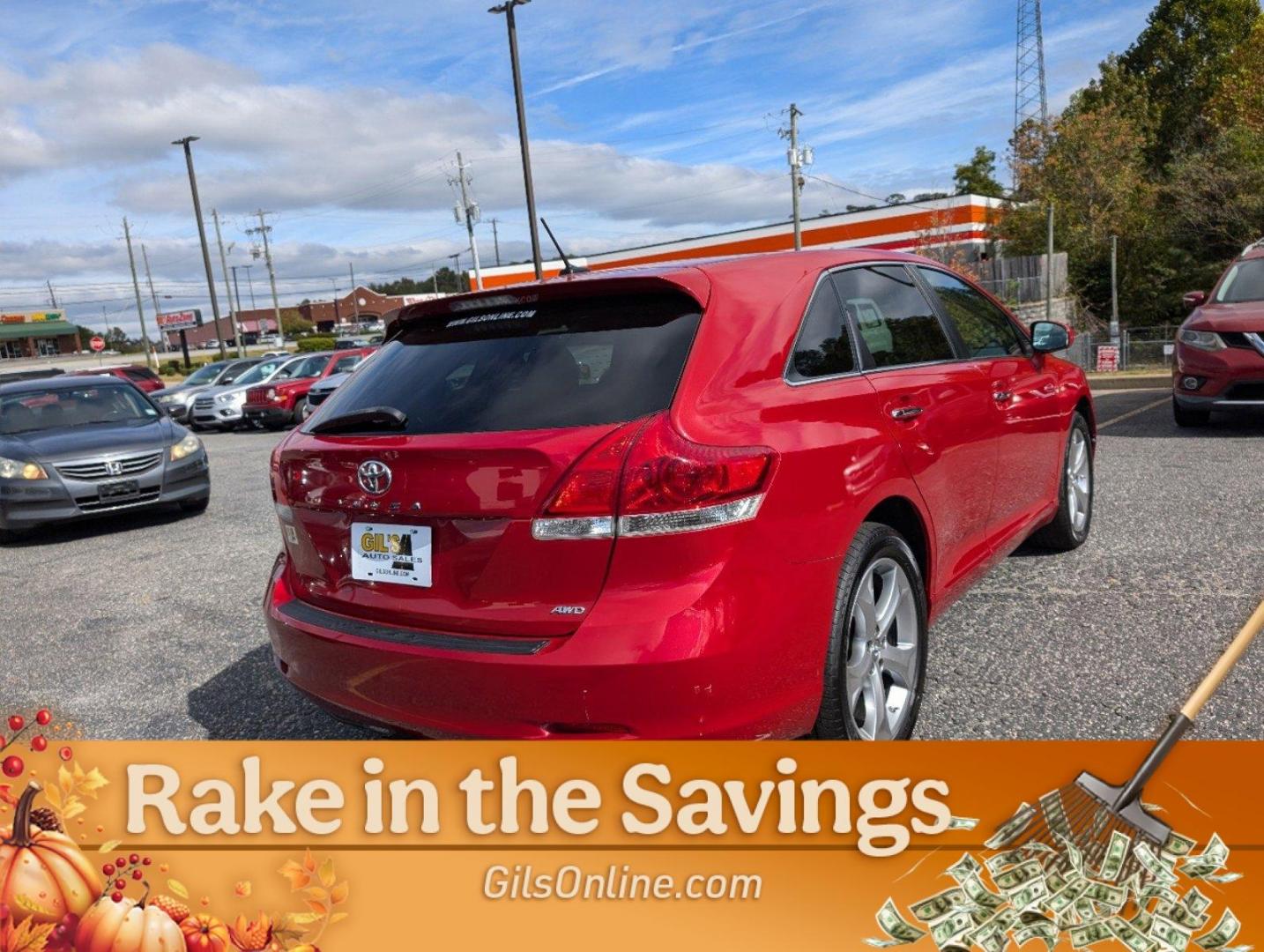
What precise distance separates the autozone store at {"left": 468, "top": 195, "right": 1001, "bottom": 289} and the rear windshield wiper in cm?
3736

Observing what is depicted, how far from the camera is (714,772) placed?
2402 mm

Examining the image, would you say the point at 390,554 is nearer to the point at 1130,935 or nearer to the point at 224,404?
the point at 1130,935

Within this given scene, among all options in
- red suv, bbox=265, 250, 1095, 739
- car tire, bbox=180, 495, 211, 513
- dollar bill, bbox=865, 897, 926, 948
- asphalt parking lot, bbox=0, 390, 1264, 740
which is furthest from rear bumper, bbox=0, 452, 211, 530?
dollar bill, bbox=865, 897, 926, 948

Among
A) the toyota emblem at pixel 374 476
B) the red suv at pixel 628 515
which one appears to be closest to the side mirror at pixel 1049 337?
the red suv at pixel 628 515

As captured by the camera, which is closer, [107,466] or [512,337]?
[512,337]

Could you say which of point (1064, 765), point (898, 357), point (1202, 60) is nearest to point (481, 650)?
point (1064, 765)

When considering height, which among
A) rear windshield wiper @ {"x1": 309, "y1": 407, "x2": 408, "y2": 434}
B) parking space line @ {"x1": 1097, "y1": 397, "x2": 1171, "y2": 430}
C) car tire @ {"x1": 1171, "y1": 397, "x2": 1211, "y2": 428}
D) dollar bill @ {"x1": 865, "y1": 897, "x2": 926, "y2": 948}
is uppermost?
rear windshield wiper @ {"x1": 309, "y1": 407, "x2": 408, "y2": 434}

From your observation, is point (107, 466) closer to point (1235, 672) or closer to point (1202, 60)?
point (1235, 672)

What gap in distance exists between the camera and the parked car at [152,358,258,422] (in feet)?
77.2

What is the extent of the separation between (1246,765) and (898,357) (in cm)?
158

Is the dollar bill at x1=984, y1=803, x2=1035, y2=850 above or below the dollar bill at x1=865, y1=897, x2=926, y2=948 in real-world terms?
above

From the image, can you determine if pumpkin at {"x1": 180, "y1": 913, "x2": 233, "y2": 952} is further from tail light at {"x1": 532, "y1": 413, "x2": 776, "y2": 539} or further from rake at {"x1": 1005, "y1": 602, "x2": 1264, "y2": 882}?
rake at {"x1": 1005, "y1": 602, "x2": 1264, "y2": 882}

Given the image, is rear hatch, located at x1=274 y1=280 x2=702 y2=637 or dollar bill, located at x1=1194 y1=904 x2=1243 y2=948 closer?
dollar bill, located at x1=1194 y1=904 x2=1243 y2=948

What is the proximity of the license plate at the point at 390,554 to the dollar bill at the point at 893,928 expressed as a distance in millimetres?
1356
